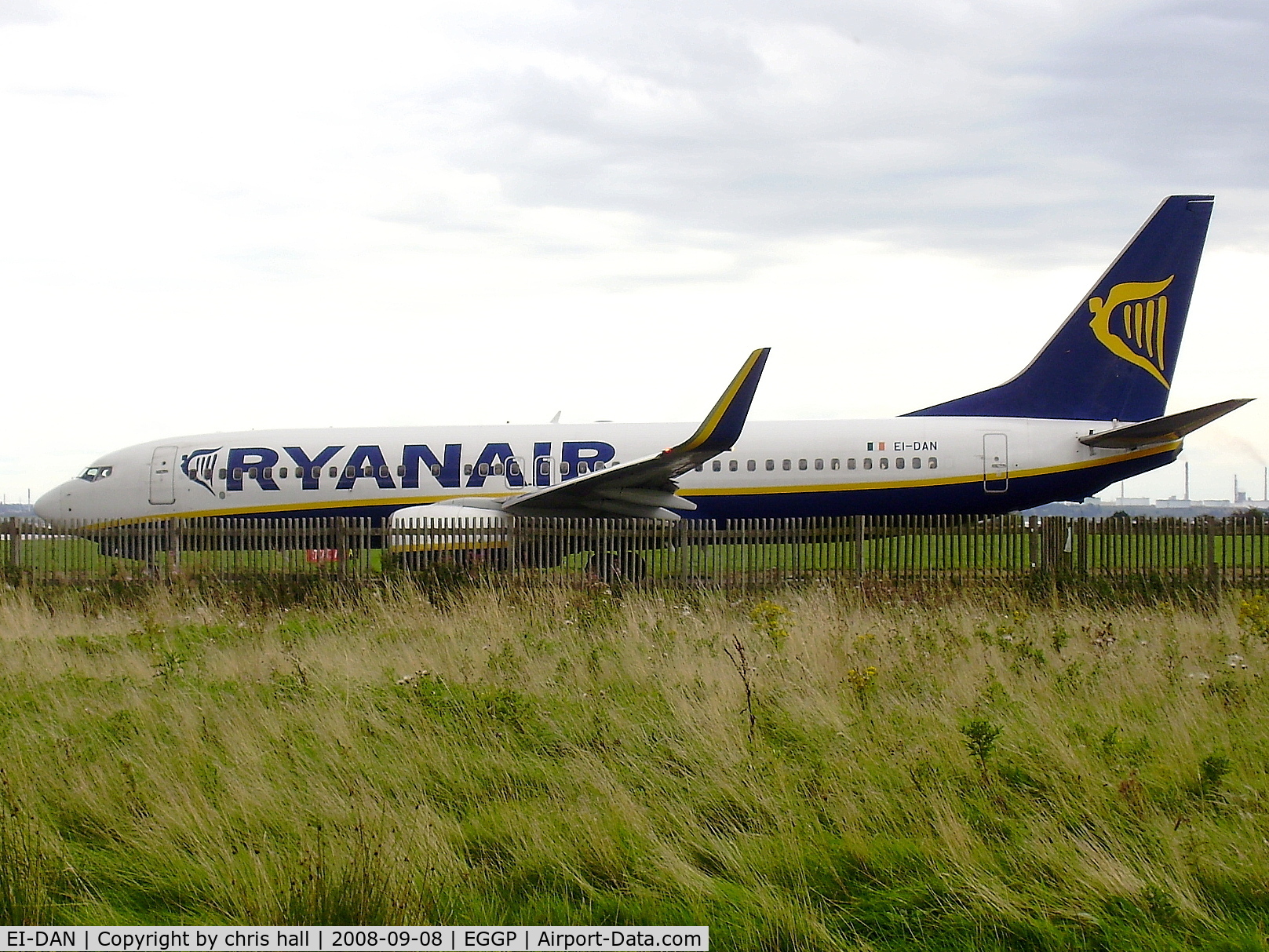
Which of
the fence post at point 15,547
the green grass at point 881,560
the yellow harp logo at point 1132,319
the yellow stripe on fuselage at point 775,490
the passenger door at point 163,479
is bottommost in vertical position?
the green grass at point 881,560

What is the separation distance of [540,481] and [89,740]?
51.4 feet

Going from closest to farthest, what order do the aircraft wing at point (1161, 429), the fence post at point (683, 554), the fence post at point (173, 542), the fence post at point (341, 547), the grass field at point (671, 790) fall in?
the grass field at point (671, 790), the fence post at point (683, 554), the fence post at point (341, 547), the fence post at point (173, 542), the aircraft wing at point (1161, 429)

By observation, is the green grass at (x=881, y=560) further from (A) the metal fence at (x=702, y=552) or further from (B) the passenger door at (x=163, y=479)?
(B) the passenger door at (x=163, y=479)

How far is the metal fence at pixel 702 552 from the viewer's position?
17.6m

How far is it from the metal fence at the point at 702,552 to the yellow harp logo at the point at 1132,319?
19.8 ft

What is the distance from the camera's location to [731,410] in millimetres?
19156

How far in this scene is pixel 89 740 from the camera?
7.93 m

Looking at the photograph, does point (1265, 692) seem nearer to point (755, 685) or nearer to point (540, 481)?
point (755, 685)

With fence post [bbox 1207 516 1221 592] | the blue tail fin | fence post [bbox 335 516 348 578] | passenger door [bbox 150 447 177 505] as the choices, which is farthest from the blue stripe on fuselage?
passenger door [bbox 150 447 177 505]

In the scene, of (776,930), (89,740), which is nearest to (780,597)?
(89,740)

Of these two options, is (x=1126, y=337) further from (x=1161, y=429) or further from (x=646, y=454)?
(x=646, y=454)

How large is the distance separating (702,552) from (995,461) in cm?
783
